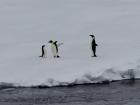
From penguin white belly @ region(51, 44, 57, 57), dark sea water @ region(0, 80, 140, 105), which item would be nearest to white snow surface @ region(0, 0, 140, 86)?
penguin white belly @ region(51, 44, 57, 57)

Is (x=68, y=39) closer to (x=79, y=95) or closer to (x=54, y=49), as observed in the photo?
(x=54, y=49)

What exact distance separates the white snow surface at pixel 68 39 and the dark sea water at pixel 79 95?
0.53 meters

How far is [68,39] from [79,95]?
8.26 metres

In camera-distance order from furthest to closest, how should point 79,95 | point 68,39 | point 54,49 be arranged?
point 68,39 → point 54,49 → point 79,95

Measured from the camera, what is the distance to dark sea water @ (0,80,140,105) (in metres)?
20.4

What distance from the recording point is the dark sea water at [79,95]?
2038 centimetres

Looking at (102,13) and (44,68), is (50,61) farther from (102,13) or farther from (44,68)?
(102,13)

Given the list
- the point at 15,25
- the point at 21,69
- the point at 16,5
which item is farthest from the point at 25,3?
the point at 21,69

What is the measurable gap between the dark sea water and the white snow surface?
53cm

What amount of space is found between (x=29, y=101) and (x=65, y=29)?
11519 millimetres

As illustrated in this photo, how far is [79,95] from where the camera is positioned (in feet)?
69.5

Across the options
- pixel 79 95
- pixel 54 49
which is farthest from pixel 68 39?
pixel 79 95

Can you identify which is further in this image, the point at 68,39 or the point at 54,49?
the point at 68,39

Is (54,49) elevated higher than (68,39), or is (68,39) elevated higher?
(68,39)
